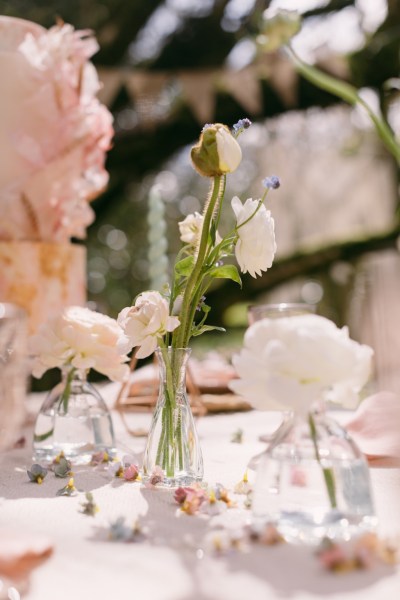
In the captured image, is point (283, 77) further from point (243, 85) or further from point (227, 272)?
point (227, 272)

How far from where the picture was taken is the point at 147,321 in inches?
22.8

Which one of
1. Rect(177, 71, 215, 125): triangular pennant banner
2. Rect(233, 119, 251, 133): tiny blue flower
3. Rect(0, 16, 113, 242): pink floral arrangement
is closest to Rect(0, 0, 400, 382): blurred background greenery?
Rect(177, 71, 215, 125): triangular pennant banner

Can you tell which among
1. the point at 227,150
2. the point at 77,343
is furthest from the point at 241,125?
the point at 77,343

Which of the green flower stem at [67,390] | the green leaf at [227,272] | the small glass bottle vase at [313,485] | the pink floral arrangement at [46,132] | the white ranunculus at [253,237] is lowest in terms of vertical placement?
the small glass bottle vase at [313,485]

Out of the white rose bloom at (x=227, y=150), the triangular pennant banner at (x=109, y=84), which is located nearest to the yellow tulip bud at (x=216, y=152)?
the white rose bloom at (x=227, y=150)

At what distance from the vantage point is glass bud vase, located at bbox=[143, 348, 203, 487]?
603 millimetres

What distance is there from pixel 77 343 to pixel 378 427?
1.14 feet

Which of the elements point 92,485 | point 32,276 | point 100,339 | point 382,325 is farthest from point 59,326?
point 382,325

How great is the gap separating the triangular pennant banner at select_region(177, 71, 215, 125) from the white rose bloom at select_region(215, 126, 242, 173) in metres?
2.39

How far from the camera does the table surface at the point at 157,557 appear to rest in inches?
14.1

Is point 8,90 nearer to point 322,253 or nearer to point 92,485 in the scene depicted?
point 92,485

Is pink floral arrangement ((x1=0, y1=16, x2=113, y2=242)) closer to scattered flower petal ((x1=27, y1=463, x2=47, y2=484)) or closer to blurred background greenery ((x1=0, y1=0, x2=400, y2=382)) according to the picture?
scattered flower petal ((x1=27, y1=463, x2=47, y2=484))

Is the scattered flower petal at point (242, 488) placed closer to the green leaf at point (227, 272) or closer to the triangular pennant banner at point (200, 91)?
the green leaf at point (227, 272)

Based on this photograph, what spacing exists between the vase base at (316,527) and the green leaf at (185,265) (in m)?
0.25
